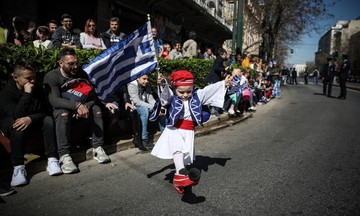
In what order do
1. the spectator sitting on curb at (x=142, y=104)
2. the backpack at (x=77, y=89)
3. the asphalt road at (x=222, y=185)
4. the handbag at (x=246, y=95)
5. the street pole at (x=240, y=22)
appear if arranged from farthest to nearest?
the street pole at (x=240, y=22) < the handbag at (x=246, y=95) < the spectator sitting on curb at (x=142, y=104) < the backpack at (x=77, y=89) < the asphalt road at (x=222, y=185)

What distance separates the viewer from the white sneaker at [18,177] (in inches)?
151

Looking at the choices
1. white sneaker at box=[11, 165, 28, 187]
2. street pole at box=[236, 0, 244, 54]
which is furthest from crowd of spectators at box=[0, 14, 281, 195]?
street pole at box=[236, 0, 244, 54]

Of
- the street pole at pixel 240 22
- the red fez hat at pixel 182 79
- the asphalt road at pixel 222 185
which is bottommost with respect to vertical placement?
the asphalt road at pixel 222 185

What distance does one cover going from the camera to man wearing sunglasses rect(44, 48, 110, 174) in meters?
4.46

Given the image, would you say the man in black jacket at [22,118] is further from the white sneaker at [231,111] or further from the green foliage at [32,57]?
the white sneaker at [231,111]

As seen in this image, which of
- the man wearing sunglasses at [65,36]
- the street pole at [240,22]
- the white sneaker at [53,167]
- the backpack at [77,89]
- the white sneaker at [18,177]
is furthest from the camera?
the street pole at [240,22]

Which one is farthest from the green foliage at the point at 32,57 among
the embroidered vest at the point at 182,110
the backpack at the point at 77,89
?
the embroidered vest at the point at 182,110

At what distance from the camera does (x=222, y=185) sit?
4.05m

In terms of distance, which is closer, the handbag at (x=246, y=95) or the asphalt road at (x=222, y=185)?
the asphalt road at (x=222, y=185)

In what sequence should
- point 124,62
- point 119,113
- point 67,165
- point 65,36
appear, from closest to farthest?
point 67,165
point 124,62
point 119,113
point 65,36

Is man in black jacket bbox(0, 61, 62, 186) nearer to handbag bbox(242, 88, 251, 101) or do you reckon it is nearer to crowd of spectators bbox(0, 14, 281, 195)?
crowd of spectators bbox(0, 14, 281, 195)

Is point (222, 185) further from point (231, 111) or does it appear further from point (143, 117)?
point (231, 111)

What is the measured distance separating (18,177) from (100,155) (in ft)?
4.33

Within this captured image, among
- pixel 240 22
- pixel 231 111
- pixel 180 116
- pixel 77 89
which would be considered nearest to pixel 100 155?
pixel 77 89
